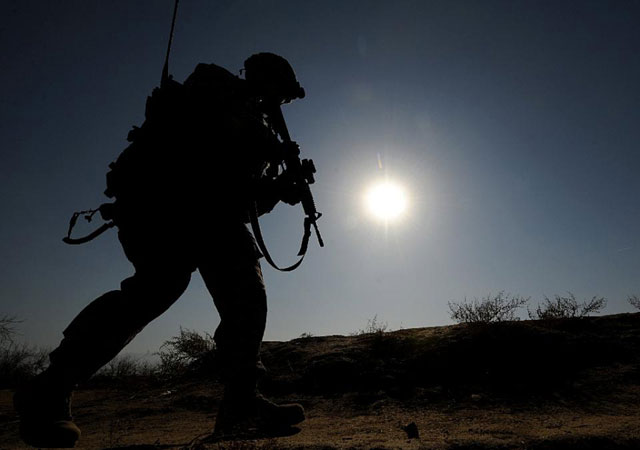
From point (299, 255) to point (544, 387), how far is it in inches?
73.1

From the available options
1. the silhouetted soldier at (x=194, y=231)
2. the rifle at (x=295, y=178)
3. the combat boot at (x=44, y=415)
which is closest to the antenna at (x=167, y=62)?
the silhouetted soldier at (x=194, y=231)

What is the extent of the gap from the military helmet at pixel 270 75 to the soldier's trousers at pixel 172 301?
108cm

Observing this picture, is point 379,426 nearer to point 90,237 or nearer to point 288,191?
point 288,191

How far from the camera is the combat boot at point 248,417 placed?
179 cm

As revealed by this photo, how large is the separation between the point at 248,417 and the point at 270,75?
→ 2.20m

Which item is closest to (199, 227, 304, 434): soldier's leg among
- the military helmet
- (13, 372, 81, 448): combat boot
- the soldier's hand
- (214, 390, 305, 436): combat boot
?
(214, 390, 305, 436): combat boot

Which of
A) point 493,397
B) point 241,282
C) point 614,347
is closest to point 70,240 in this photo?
point 241,282

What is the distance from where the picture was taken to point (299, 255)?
2.60 metres

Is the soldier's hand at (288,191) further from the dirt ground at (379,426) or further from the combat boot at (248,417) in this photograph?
the dirt ground at (379,426)

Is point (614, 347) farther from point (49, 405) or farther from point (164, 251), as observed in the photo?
point (49, 405)

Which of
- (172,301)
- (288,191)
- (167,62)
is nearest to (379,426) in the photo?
(172,301)

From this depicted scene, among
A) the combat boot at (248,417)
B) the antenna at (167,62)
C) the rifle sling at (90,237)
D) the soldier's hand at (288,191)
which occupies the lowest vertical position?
the combat boot at (248,417)

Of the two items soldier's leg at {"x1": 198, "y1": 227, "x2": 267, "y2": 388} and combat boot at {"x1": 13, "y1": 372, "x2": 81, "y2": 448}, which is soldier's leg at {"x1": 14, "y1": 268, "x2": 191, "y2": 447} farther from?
soldier's leg at {"x1": 198, "y1": 227, "x2": 267, "y2": 388}

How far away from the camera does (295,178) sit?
8.13 feet
